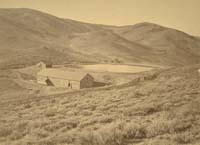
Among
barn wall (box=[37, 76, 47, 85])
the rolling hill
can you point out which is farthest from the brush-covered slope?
barn wall (box=[37, 76, 47, 85])


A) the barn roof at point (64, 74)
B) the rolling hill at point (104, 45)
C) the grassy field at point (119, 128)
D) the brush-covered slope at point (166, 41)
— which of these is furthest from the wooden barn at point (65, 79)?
the brush-covered slope at point (166, 41)

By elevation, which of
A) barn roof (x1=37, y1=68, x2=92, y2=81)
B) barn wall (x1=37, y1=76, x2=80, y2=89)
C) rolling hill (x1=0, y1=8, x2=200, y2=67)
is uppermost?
rolling hill (x1=0, y1=8, x2=200, y2=67)

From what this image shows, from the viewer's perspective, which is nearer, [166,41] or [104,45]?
[104,45]

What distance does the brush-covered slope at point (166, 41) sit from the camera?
410 ft

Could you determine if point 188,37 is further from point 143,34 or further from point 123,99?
point 123,99

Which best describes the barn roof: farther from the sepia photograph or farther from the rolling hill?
the rolling hill

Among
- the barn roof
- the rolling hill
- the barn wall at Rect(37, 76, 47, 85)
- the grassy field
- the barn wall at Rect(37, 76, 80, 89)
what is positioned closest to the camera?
the grassy field

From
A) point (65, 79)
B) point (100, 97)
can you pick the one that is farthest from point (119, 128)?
point (65, 79)

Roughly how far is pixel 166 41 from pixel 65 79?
10561 centimetres

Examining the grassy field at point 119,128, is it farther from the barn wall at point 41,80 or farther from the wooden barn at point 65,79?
the barn wall at point 41,80

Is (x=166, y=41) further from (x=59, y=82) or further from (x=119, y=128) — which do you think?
(x=119, y=128)

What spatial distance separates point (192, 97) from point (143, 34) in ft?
487

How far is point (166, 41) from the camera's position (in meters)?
146

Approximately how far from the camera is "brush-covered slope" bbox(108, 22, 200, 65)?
4921 inches
